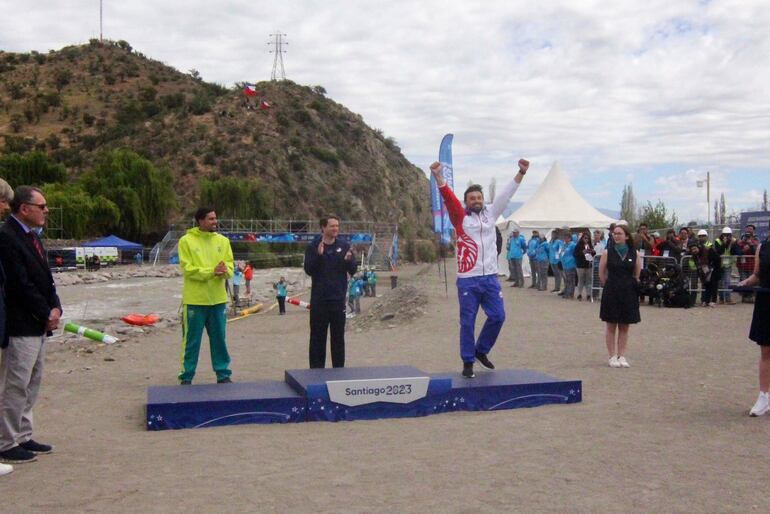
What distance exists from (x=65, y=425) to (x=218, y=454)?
2084 millimetres

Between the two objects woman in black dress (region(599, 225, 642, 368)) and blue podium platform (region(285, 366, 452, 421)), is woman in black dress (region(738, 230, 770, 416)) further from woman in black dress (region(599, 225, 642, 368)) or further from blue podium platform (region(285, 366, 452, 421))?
woman in black dress (region(599, 225, 642, 368))

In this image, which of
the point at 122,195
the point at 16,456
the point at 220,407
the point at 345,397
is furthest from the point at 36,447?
the point at 122,195

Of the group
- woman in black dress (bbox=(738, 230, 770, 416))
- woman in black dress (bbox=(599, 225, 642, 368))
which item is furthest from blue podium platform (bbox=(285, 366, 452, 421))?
woman in black dress (bbox=(599, 225, 642, 368))

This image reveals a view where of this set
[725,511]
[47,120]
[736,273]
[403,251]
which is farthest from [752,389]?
[47,120]

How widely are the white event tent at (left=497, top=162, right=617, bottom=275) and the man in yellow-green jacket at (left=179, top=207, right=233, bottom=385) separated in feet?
71.2

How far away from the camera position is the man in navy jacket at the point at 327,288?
9.21 m

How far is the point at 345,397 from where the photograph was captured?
7.48 metres

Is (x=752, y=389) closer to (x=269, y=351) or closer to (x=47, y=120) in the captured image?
(x=269, y=351)

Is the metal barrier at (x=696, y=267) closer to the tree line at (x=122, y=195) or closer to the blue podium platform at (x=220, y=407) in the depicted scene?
the blue podium platform at (x=220, y=407)

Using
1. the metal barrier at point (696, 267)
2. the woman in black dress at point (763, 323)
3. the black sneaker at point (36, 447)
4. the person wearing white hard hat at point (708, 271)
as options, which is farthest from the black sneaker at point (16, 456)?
the person wearing white hard hat at point (708, 271)

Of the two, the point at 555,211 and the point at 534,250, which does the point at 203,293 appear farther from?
the point at 555,211

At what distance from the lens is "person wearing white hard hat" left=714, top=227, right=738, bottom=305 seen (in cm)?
1966

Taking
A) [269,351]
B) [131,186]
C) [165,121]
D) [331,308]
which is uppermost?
[165,121]

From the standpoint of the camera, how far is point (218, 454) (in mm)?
6109
